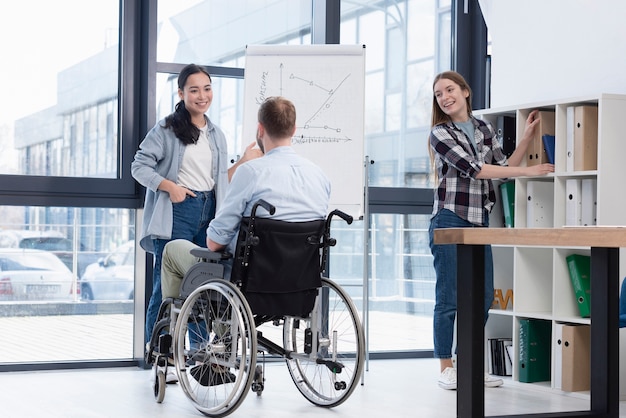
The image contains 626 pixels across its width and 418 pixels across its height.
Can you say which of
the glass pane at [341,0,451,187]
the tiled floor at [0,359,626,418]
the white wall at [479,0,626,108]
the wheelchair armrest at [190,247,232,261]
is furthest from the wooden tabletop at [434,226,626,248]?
the glass pane at [341,0,451,187]

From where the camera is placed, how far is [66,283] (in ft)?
14.3

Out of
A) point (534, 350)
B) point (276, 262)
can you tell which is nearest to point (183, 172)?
point (276, 262)

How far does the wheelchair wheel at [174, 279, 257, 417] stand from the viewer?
9.60ft

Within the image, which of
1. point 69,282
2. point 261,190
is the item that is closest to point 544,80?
point 261,190

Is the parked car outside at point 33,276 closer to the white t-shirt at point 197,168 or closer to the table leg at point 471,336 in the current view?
the white t-shirt at point 197,168

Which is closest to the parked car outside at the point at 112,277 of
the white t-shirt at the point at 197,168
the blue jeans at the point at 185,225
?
the blue jeans at the point at 185,225

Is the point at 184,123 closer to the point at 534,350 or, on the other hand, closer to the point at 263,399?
the point at 263,399

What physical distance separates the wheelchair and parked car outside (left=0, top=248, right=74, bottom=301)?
3.49 feet

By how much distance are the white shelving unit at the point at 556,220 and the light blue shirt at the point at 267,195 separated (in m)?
1.28

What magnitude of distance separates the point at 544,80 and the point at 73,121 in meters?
2.35

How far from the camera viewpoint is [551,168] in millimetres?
3893

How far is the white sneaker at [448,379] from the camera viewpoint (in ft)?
12.6

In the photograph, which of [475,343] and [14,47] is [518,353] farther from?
[14,47]

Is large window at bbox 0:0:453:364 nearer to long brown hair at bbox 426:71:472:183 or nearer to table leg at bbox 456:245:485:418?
long brown hair at bbox 426:71:472:183
